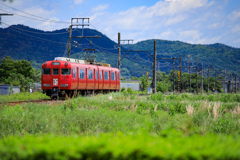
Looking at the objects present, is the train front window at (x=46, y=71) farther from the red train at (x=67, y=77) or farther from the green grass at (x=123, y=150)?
the green grass at (x=123, y=150)

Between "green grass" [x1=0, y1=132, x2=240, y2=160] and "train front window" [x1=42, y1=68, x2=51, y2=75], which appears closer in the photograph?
"green grass" [x1=0, y1=132, x2=240, y2=160]

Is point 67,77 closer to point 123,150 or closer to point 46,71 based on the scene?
point 46,71

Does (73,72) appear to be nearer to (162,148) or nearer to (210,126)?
(210,126)

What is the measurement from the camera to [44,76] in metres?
27.0

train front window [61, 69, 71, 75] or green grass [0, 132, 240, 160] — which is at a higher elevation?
train front window [61, 69, 71, 75]

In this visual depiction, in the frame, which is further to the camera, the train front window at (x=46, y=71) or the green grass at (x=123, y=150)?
the train front window at (x=46, y=71)

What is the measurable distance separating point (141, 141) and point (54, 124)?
249 inches

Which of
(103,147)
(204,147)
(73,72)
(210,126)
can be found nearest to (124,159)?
(103,147)

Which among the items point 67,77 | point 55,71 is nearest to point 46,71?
point 55,71

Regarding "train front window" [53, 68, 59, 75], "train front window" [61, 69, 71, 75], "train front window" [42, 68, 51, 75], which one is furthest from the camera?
"train front window" [42, 68, 51, 75]

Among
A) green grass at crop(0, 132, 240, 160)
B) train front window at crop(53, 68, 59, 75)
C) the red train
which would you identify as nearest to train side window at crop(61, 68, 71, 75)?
the red train

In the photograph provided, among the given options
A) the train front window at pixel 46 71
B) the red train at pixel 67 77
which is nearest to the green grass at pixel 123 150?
the red train at pixel 67 77

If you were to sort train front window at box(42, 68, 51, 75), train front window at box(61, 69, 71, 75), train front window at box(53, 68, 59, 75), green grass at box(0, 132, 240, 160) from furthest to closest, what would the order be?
train front window at box(42, 68, 51, 75), train front window at box(53, 68, 59, 75), train front window at box(61, 69, 71, 75), green grass at box(0, 132, 240, 160)

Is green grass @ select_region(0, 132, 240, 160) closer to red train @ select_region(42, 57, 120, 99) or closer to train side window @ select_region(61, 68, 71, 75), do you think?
red train @ select_region(42, 57, 120, 99)
